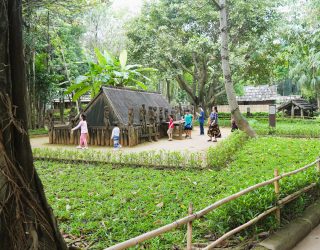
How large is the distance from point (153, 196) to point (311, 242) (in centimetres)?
281

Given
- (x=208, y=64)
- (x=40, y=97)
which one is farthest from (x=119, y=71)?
(x=208, y=64)

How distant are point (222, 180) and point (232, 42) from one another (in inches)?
744

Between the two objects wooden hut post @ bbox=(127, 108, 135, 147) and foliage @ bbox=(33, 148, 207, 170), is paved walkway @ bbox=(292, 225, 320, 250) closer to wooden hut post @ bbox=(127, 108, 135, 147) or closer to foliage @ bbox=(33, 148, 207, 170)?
foliage @ bbox=(33, 148, 207, 170)

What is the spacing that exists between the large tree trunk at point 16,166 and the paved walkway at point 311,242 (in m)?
2.91

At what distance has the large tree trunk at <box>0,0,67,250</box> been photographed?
8.72 feet

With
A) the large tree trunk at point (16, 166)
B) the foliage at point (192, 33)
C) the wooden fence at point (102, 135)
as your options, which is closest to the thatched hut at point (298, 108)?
the foliage at point (192, 33)

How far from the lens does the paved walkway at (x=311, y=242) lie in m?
4.17

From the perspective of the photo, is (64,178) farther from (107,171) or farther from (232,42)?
(232,42)

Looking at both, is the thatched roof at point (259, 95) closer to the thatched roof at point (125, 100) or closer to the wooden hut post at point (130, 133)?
the thatched roof at point (125, 100)

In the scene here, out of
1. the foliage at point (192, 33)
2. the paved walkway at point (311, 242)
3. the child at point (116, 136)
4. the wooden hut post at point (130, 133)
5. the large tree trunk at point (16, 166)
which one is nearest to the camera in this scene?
the large tree trunk at point (16, 166)

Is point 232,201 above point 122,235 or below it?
above

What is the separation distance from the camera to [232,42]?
24.4 metres

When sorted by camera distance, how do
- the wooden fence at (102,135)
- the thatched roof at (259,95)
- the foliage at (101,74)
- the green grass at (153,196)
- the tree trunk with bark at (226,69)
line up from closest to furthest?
1. the green grass at (153,196)
2. the tree trunk with bark at (226,69)
3. the wooden fence at (102,135)
4. the foliage at (101,74)
5. the thatched roof at (259,95)

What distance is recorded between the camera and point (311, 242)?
A: 4.33 metres
